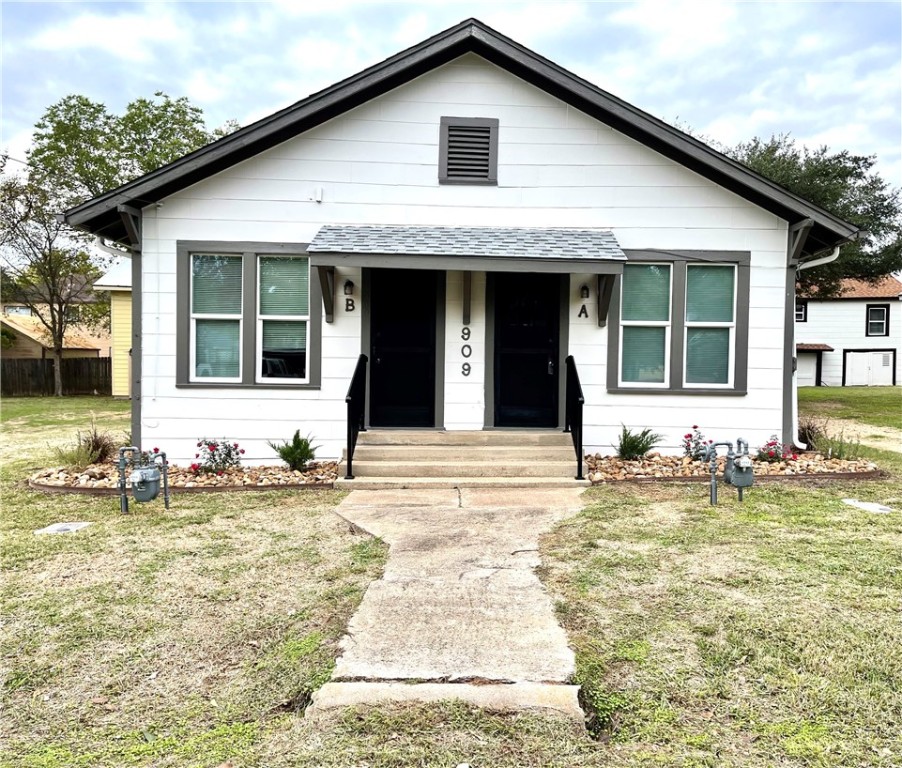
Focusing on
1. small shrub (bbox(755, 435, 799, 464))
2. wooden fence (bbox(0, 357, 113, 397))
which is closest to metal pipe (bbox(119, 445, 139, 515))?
small shrub (bbox(755, 435, 799, 464))

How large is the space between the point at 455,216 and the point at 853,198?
13871 mm

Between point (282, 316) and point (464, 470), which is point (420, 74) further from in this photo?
point (464, 470)

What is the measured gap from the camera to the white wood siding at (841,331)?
94.9 ft

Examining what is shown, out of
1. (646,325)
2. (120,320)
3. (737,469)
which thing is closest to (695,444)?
(646,325)

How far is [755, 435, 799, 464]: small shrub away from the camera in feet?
23.5

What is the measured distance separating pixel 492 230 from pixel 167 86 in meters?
21.3

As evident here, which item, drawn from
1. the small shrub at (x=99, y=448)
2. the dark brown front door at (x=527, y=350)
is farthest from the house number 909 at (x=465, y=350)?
the small shrub at (x=99, y=448)

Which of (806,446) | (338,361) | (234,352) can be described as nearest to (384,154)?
(338,361)

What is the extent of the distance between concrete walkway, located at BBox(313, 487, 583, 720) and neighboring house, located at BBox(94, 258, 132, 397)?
13878 mm

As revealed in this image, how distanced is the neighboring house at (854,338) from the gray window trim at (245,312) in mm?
28863

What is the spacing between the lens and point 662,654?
270 centimetres

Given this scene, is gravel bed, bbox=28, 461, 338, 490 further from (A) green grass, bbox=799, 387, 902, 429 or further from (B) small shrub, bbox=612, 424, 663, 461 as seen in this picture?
(A) green grass, bbox=799, 387, 902, 429

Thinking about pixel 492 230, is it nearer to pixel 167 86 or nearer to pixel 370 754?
pixel 370 754

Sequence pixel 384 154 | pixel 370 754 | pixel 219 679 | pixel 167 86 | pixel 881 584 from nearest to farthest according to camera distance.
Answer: pixel 370 754 → pixel 219 679 → pixel 881 584 → pixel 384 154 → pixel 167 86
